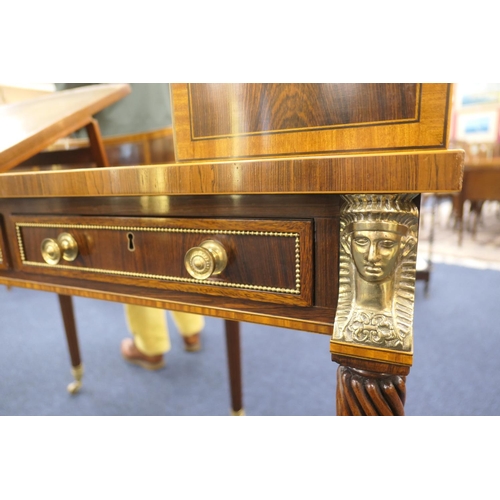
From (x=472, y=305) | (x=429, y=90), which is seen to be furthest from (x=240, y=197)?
(x=472, y=305)

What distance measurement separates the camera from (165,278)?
0.47 meters

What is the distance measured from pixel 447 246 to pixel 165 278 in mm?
2946

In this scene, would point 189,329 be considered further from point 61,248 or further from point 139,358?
point 61,248

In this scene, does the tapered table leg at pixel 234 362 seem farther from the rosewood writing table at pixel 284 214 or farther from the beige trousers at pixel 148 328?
the rosewood writing table at pixel 284 214

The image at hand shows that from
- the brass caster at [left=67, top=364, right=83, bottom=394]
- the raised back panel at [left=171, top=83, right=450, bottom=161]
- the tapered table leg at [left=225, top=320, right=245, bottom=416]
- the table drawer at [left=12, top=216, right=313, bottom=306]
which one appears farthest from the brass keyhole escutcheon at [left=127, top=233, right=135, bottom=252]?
the brass caster at [left=67, top=364, right=83, bottom=394]

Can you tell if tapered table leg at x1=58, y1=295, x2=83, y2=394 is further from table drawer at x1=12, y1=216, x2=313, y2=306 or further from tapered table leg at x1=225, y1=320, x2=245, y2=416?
table drawer at x1=12, y1=216, x2=313, y2=306

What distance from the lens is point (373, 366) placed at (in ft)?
1.13

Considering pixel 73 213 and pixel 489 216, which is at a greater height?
pixel 73 213

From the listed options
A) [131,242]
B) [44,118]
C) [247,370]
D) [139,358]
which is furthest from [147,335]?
[131,242]

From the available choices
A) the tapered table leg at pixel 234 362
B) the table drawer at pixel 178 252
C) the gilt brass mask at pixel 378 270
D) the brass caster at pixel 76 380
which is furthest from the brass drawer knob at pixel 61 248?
the brass caster at pixel 76 380

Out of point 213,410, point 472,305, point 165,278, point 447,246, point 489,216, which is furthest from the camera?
point 489,216

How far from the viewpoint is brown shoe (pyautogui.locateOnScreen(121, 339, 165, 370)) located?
4.45 feet

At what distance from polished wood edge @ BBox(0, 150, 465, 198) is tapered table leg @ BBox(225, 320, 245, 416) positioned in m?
0.63

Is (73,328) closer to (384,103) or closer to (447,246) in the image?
(384,103)
